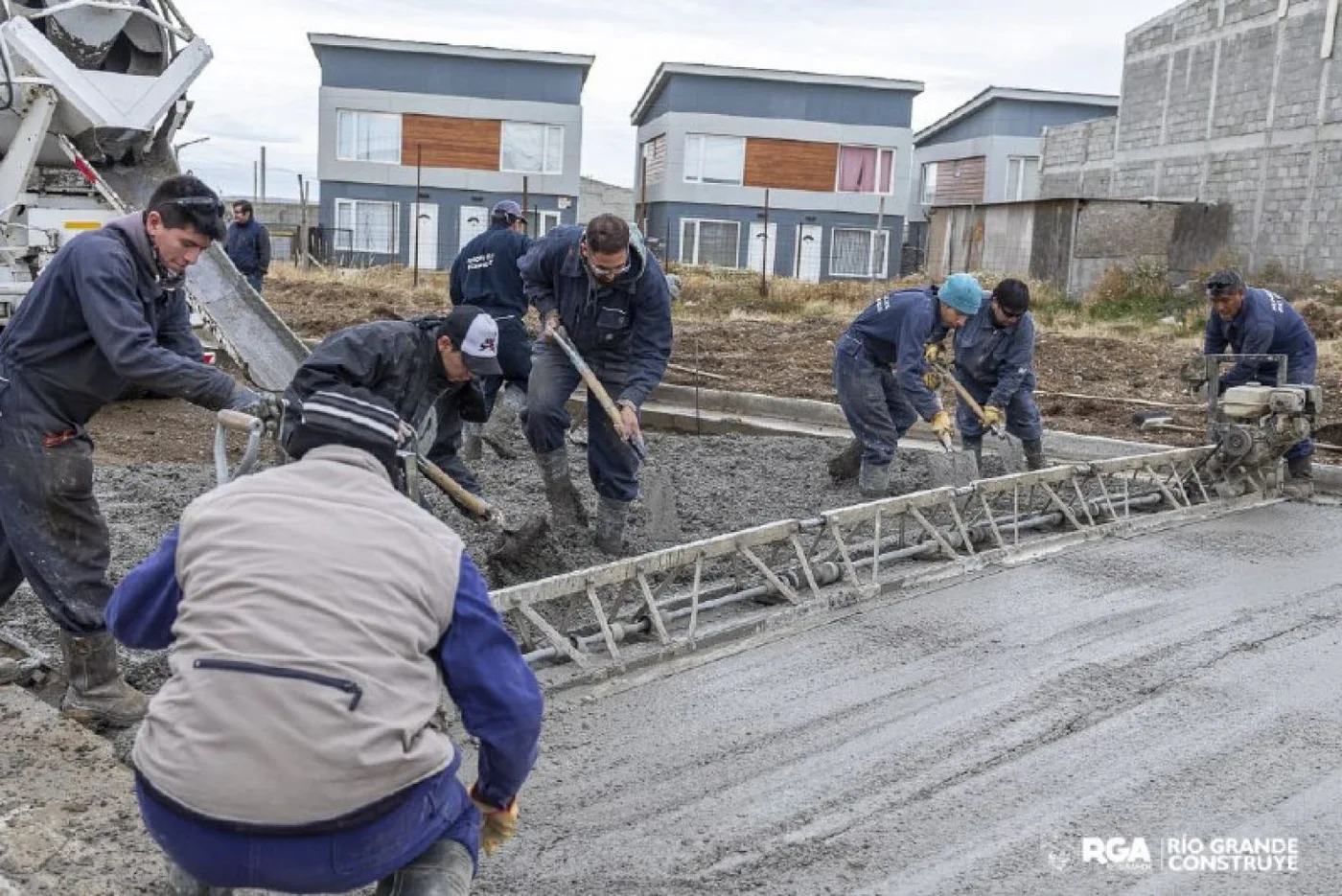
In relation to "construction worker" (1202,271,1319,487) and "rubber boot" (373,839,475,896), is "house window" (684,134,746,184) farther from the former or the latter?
"rubber boot" (373,839,475,896)

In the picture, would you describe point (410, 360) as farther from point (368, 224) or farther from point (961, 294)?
point (368, 224)

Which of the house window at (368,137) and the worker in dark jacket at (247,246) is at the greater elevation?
the house window at (368,137)

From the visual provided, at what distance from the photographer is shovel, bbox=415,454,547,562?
13.9ft

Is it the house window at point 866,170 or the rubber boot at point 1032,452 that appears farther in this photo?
the house window at point 866,170

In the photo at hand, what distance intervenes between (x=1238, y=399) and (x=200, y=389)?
6128 mm

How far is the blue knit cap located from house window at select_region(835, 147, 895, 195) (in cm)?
2726

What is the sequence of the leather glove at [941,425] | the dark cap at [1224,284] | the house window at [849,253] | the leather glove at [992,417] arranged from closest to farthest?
the leather glove at [941,425] → the leather glove at [992,417] → the dark cap at [1224,284] → the house window at [849,253]

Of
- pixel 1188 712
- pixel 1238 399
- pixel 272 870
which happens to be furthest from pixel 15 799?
pixel 1238 399

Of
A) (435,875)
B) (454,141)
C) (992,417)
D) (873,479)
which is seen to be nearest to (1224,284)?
(992,417)

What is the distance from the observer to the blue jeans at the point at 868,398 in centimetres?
771

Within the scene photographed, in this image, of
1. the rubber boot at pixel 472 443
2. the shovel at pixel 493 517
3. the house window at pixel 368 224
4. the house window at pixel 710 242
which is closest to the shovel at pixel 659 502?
the shovel at pixel 493 517

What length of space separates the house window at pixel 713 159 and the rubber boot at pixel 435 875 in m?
32.1

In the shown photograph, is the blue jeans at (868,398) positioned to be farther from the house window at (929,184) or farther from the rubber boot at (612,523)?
the house window at (929,184)

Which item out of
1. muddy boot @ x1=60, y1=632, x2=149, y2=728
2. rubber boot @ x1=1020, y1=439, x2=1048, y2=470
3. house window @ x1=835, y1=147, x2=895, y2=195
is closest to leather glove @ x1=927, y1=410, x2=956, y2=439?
rubber boot @ x1=1020, y1=439, x2=1048, y2=470
